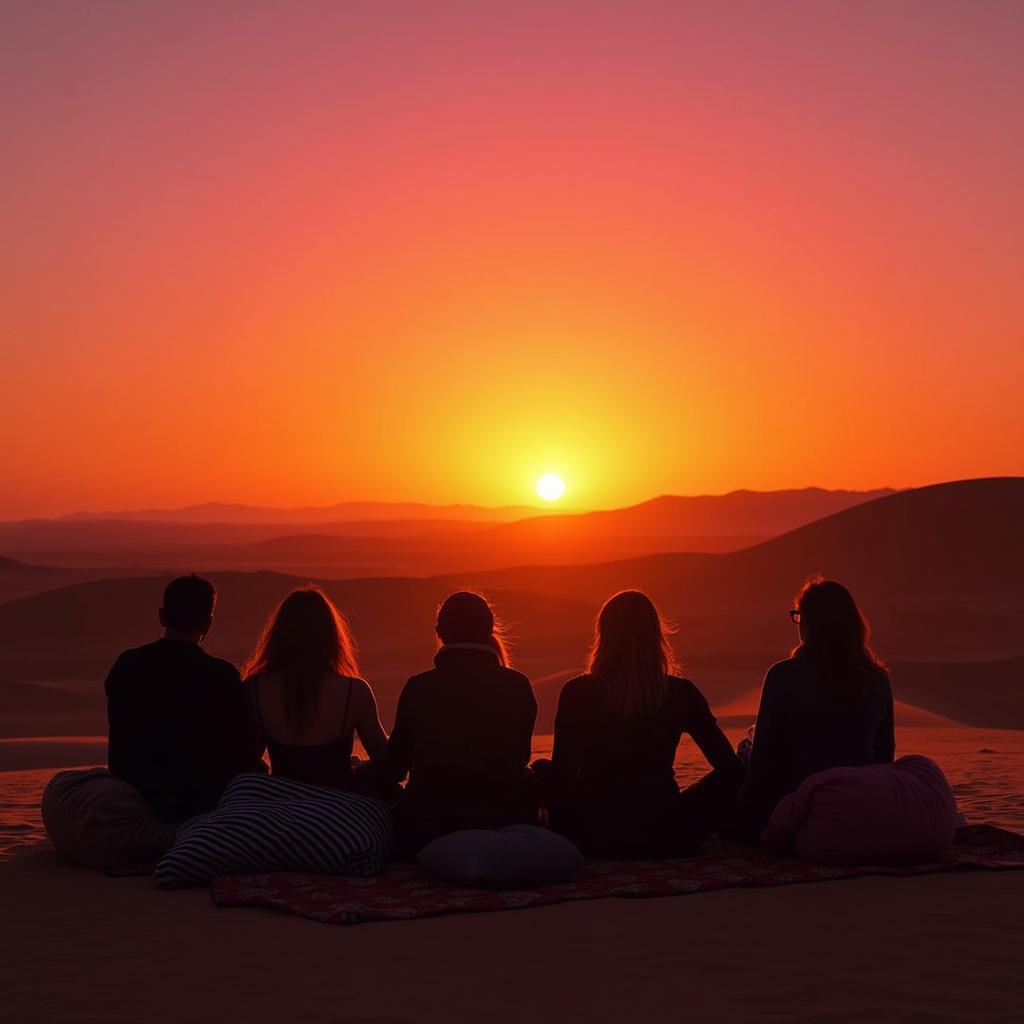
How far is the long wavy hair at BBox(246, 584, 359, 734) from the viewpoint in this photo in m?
7.03

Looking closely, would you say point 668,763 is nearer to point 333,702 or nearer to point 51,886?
point 333,702

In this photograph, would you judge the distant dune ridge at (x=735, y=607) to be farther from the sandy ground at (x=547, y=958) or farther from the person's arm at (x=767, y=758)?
the sandy ground at (x=547, y=958)

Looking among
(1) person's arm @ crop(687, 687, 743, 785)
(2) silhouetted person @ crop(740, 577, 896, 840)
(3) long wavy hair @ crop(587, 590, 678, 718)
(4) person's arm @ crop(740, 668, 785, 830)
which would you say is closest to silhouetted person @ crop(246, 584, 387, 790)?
(3) long wavy hair @ crop(587, 590, 678, 718)

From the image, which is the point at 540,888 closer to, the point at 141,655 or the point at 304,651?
the point at 304,651

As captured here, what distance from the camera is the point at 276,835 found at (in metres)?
6.64

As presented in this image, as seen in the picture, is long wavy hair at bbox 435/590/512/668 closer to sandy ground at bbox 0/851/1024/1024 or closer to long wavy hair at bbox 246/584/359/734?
long wavy hair at bbox 246/584/359/734

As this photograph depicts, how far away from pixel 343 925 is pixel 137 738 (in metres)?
2.08

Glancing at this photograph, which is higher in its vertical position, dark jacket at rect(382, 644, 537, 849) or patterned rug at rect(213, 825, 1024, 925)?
dark jacket at rect(382, 644, 537, 849)

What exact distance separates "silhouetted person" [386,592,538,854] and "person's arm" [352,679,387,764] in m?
0.21

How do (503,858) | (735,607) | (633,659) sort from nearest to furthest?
1. (503,858)
2. (633,659)
3. (735,607)

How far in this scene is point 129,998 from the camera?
468 centimetres

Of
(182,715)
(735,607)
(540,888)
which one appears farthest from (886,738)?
(735,607)

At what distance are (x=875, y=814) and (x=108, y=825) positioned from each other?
4.07m

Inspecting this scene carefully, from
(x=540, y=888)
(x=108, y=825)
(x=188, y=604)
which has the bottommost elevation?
(x=540, y=888)
